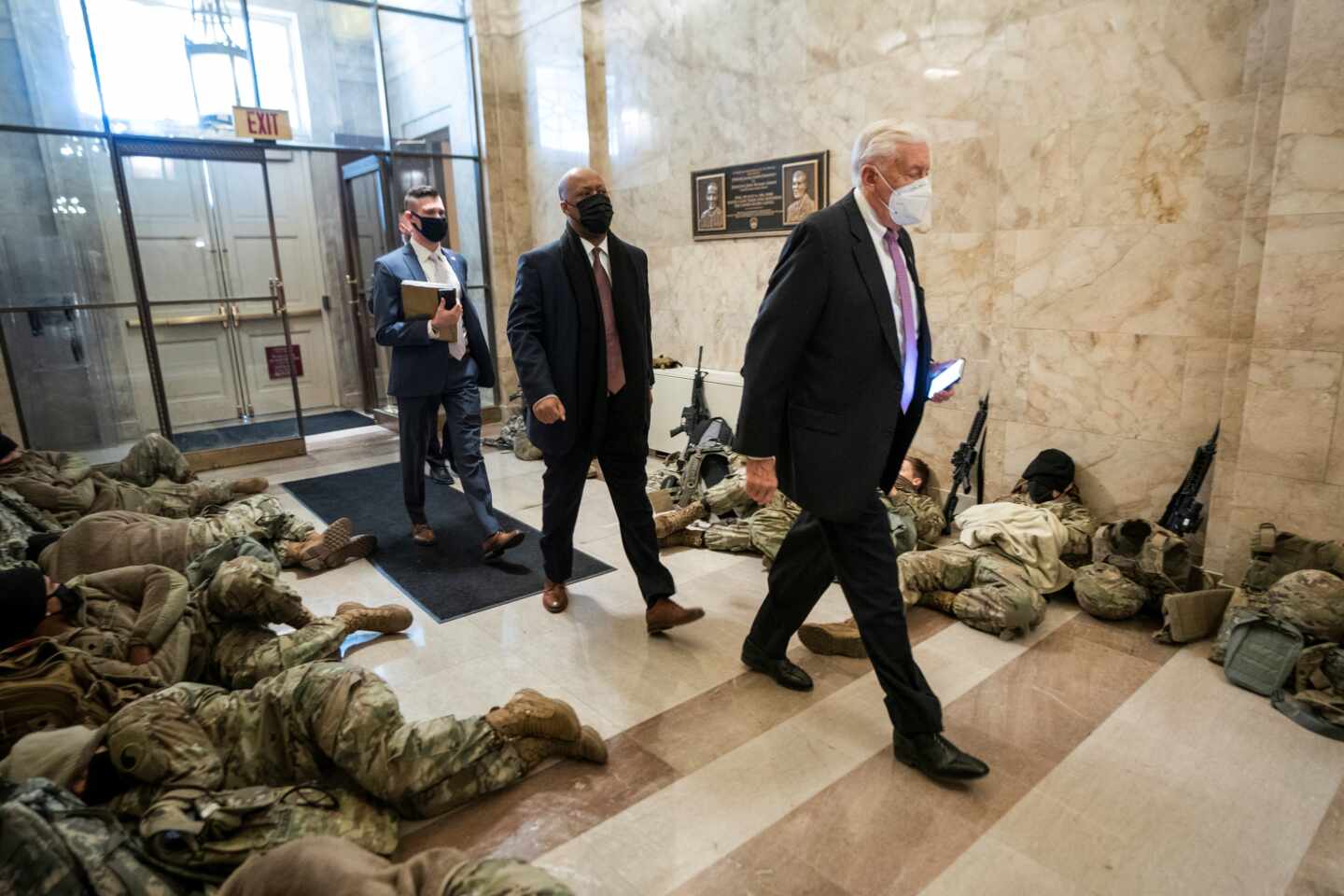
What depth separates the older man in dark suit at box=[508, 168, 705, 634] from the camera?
3.04 metres

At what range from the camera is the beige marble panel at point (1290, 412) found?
299 centimetres

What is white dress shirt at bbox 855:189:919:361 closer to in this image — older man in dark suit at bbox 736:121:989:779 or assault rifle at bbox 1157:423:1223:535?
older man in dark suit at bbox 736:121:989:779

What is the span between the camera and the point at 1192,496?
346 centimetres

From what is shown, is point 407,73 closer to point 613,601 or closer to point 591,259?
point 591,259

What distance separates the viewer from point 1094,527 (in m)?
3.80

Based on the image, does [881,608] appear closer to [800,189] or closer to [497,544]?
[497,544]

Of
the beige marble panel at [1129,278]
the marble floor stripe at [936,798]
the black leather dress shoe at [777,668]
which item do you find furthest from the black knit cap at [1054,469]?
the black leather dress shoe at [777,668]

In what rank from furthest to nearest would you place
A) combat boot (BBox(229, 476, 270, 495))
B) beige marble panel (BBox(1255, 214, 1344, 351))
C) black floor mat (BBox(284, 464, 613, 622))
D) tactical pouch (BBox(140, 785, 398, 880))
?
combat boot (BBox(229, 476, 270, 495)), black floor mat (BBox(284, 464, 613, 622)), beige marble panel (BBox(1255, 214, 1344, 351)), tactical pouch (BBox(140, 785, 398, 880))

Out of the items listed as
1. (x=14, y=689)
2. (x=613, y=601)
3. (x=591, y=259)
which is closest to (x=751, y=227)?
(x=591, y=259)

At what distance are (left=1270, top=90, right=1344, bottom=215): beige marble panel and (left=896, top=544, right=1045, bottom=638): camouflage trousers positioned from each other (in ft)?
5.61

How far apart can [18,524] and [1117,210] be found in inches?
201

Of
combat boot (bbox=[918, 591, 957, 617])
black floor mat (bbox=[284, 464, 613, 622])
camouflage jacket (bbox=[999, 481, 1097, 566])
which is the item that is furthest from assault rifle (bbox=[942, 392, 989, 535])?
black floor mat (bbox=[284, 464, 613, 622])

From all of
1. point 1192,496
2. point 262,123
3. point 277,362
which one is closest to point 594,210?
point 1192,496

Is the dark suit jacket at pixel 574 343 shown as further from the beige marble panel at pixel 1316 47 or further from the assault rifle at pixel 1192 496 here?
the beige marble panel at pixel 1316 47
